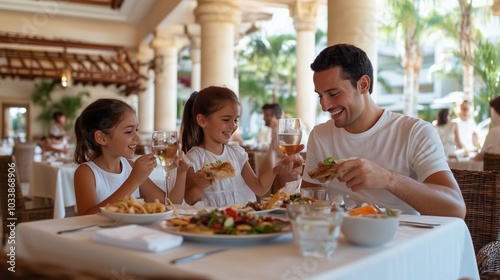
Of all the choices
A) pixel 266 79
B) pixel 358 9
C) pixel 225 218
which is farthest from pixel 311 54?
pixel 266 79

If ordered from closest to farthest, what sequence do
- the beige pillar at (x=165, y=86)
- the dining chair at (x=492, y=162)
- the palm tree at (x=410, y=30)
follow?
1. the dining chair at (x=492, y=162)
2. the beige pillar at (x=165, y=86)
3. the palm tree at (x=410, y=30)

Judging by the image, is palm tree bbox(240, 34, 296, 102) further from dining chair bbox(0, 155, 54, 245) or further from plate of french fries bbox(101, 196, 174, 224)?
plate of french fries bbox(101, 196, 174, 224)

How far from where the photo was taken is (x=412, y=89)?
1981 cm

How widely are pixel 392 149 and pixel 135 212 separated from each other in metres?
1.29

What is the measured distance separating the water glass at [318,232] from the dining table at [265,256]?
0.9 inches

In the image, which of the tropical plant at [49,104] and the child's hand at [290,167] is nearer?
the child's hand at [290,167]

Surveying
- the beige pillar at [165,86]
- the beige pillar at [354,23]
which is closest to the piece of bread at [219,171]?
the beige pillar at [354,23]

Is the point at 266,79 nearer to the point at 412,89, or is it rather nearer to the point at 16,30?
the point at 412,89

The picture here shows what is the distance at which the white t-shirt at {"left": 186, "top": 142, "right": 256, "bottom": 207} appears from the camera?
2986 millimetres

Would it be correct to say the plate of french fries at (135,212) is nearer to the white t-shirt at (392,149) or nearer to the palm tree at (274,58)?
the white t-shirt at (392,149)

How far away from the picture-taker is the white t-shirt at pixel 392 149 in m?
2.34

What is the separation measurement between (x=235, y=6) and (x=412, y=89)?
12183 millimetres

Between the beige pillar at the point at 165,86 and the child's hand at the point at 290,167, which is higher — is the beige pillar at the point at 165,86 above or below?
above

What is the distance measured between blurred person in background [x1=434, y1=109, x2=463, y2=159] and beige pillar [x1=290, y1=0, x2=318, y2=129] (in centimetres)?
386
